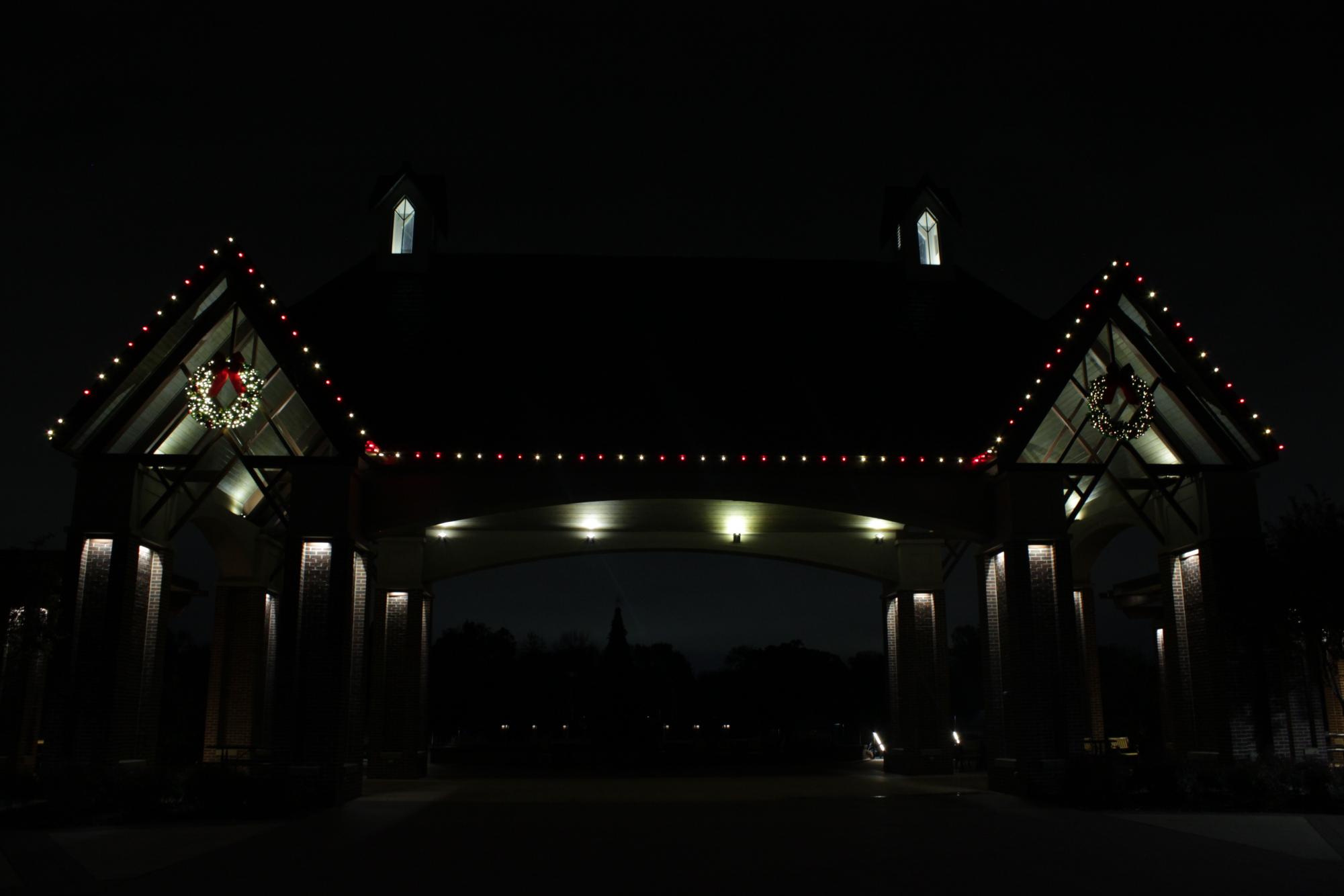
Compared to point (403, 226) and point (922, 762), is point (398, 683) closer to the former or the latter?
point (403, 226)

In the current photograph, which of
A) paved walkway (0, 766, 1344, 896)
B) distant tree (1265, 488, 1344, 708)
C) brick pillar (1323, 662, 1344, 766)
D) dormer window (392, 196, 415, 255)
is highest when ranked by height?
dormer window (392, 196, 415, 255)

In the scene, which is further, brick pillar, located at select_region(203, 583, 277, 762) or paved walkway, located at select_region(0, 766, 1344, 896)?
brick pillar, located at select_region(203, 583, 277, 762)

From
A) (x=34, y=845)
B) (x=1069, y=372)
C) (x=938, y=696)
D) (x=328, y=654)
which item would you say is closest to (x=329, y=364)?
(x=328, y=654)

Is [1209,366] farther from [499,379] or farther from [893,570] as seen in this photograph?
[499,379]

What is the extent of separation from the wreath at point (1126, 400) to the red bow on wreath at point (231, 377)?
13.5m

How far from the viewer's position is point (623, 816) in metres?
14.8

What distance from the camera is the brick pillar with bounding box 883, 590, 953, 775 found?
2495 cm

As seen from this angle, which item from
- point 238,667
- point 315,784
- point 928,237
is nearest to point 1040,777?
point 315,784

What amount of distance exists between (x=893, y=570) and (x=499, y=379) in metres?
10.8

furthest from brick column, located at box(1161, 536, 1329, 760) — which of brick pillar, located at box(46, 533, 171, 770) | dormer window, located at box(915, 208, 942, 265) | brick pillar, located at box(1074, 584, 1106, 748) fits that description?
brick pillar, located at box(46, 533, 171, 770)

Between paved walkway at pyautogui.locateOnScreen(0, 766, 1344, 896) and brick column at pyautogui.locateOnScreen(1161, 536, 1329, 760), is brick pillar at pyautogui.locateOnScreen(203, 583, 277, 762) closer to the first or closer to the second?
paved walkway at pyautogui.locateOnScreen(0, 766, 1344, 896)

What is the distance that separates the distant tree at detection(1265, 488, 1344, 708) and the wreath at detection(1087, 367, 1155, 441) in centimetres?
269

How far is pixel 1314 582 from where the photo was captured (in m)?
16.7

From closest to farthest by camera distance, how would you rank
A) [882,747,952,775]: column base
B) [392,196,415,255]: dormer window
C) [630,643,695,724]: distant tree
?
[882,747,952,775]: column base → [392,196,415,255]: dormer window → [630,643,695,724]: distant tree
